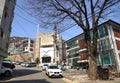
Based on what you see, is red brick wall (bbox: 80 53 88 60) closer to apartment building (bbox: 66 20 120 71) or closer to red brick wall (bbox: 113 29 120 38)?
apartment building (bbox: 66 20 120 71)

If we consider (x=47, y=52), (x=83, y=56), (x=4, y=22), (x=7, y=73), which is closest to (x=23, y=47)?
(x=47, y=52)

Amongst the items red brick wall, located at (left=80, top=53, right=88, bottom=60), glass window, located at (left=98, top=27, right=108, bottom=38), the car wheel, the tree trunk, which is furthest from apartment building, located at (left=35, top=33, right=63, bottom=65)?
the tree trunk

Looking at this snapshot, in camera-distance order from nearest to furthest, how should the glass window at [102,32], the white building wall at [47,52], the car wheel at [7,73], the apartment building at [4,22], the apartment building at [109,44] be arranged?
the apartment building at [4,22] → the car wheel at [7,73] → the apartment building at [109,44] → the glass window at [102,32] → the white building wall at [47,52]

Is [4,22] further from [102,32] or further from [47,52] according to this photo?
[47,52]

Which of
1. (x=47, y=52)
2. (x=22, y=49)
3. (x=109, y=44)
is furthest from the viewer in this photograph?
(x=22, y=49)

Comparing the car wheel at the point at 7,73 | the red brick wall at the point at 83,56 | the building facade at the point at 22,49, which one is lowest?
the car wheel at the point at 7,73

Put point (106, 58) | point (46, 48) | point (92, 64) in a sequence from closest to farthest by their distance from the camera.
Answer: point (92, 64) → point (106, 58) → point (46, 48)

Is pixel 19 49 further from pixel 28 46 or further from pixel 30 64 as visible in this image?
pixel 30 64

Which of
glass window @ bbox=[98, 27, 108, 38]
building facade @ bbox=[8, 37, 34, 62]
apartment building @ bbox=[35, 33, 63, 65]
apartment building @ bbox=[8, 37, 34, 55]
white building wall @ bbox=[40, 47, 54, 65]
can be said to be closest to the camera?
glass window @ bbox=[98, 27, 108, 38]

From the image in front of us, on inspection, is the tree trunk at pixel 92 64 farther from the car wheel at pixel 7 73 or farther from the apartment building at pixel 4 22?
the car wheel at pixel 7 73

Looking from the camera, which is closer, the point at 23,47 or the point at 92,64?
the point at 92,64

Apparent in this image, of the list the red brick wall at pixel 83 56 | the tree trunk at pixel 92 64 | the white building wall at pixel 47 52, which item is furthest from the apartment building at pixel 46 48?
the tree trunk at pixel 92 64

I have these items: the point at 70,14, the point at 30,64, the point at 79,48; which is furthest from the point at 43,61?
the point at 70,14

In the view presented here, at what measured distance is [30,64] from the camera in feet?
224
